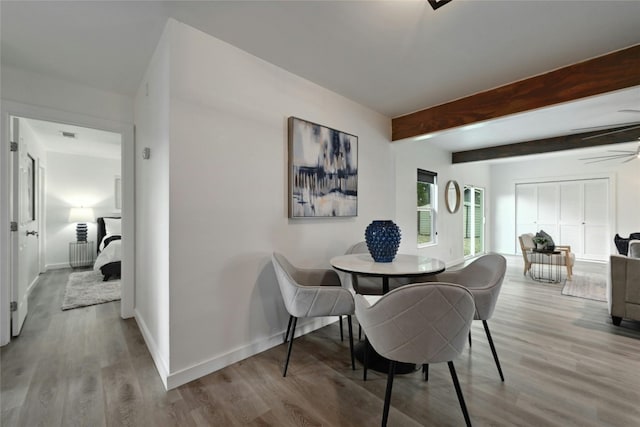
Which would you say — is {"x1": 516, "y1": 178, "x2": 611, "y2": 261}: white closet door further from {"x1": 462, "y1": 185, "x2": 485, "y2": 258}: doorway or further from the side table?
the side table

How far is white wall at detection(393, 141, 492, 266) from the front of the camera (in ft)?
13.9

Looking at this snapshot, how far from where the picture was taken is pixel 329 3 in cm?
169

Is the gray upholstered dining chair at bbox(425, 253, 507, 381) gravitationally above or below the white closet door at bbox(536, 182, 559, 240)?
below

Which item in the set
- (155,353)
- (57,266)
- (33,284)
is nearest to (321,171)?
(155,353)

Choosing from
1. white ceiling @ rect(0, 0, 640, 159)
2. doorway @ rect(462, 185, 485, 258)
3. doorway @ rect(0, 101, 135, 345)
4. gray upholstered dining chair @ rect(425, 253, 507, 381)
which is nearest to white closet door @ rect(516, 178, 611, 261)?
doorway @ rect(462, 185, 485, 258)

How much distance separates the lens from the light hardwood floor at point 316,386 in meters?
1.54

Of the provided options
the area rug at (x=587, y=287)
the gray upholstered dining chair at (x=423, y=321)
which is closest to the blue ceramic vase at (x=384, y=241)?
the gray upholstered dining chair at (x=423, y=321)

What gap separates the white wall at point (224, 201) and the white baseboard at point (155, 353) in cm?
8

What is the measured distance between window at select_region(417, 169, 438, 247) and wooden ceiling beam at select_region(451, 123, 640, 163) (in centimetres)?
104

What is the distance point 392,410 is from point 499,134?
459 cm

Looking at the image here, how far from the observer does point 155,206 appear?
2.16 m

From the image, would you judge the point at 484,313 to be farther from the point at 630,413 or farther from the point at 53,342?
the point at 53,342

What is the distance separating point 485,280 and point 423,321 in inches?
A: 46.4

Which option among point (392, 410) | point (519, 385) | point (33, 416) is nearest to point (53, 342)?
point (33, 416)
